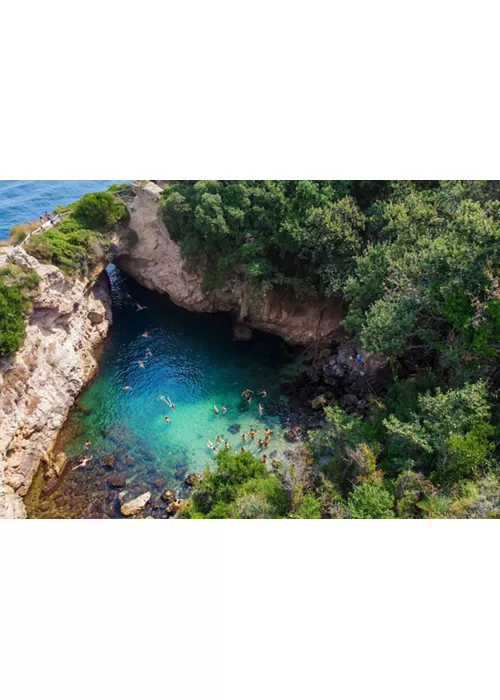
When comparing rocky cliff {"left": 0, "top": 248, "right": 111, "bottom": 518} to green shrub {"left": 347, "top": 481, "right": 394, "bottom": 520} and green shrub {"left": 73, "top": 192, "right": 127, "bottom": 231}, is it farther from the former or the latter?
green shrub {"left": 347, "top": 481, "right": 394, "bottom": 520}

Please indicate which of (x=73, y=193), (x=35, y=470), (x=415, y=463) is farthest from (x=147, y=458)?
(x=73, y=193)

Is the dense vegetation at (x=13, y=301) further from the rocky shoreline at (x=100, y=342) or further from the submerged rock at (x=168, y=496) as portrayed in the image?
the submerged rock at (x=168, y=496)

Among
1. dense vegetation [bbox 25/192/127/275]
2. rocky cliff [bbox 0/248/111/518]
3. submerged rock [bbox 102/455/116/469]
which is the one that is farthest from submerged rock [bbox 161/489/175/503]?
dense vegetation [bbox 25/192/127/275]

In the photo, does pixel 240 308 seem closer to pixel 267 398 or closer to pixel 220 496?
pixel 267 398

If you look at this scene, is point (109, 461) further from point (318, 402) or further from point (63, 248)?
point (63, 248)

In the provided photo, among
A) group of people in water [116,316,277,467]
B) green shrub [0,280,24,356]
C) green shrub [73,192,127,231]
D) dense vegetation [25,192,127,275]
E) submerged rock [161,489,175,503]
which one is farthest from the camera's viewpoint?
green shrub [73,192,127,231]
